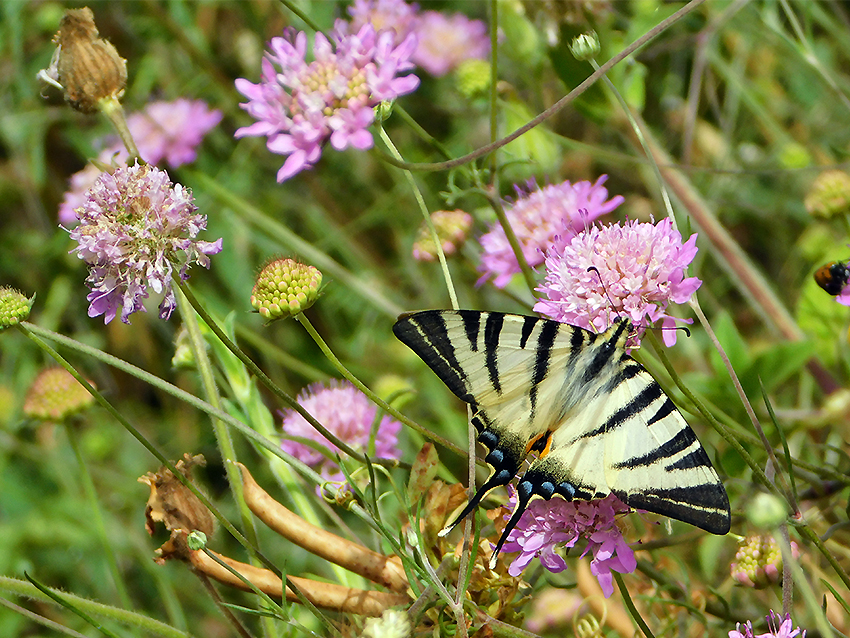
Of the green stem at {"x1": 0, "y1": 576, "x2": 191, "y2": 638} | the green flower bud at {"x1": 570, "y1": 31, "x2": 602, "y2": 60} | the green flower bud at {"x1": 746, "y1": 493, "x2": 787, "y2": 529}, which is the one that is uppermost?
the green flower bud at {"x1": 570, "y1": 31, "x2": 602, "y2": 60}

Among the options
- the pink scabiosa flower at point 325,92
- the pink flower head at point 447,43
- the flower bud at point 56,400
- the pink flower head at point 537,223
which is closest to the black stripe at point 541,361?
the pink flower head at point 537,223

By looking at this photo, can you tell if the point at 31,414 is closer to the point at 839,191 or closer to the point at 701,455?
the point at 701,455

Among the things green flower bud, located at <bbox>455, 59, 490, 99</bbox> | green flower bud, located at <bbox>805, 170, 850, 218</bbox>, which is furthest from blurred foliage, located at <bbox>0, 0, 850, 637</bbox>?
green flower bud, located at <bbox>805, 170, 850, 218</bbox>

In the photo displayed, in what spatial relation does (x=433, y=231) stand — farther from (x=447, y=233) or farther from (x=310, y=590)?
(x=310, y=590)

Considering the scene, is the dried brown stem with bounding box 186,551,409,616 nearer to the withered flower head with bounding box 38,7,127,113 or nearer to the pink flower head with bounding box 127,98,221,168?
the withered flower head with bounding box 38,7,127,113

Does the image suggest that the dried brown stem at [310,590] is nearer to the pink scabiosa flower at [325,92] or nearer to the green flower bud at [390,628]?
the green flower bud at [390,628]

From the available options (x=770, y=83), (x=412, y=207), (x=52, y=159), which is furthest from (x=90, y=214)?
(x=770, y=83)
